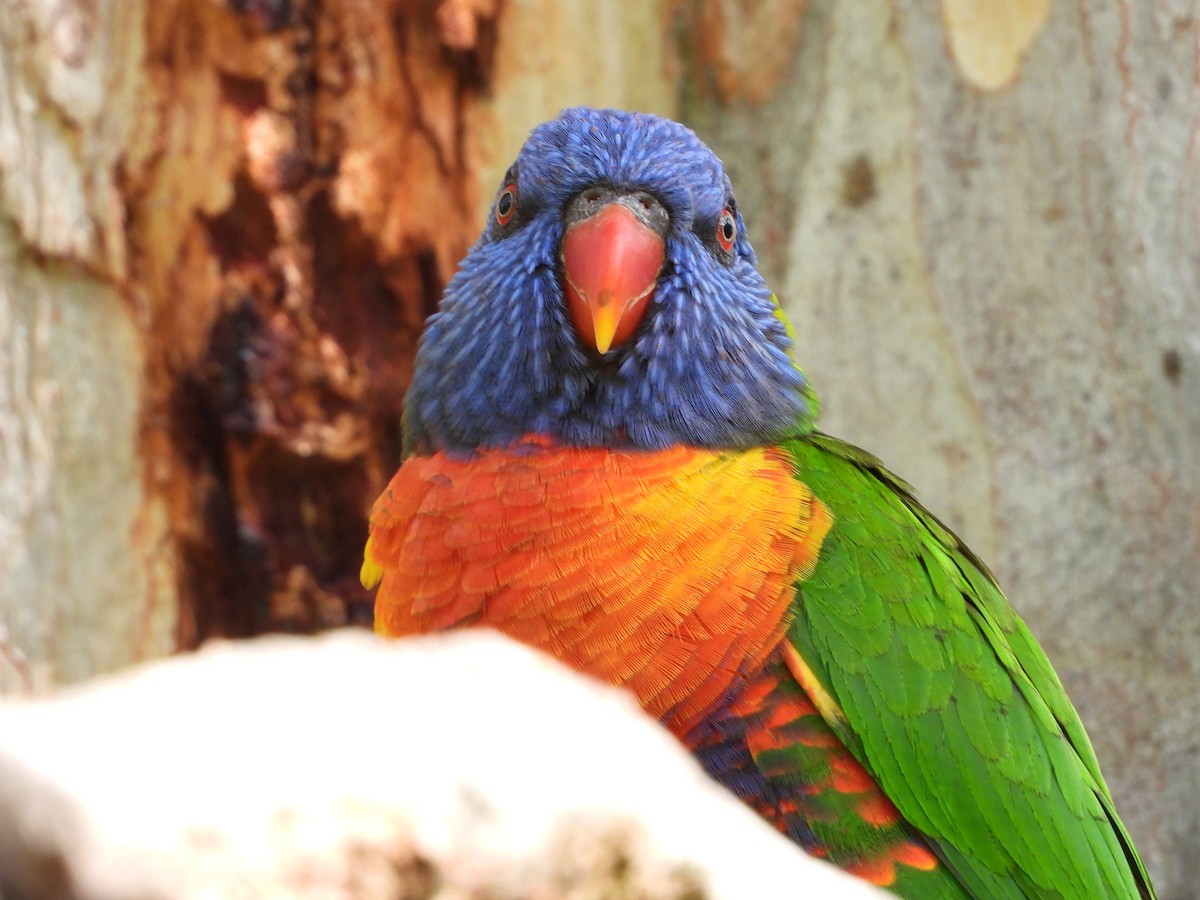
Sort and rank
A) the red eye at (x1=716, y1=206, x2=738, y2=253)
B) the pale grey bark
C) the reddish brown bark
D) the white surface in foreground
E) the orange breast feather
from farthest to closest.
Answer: the reddish brown bark, the pale grey bark, the red eye at (x1=716, y1=206, x2=738, y2=253), the orange breast feather, the white surface in foreground

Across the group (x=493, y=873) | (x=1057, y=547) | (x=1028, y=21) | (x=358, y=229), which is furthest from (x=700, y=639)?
(x=1028, y=21)

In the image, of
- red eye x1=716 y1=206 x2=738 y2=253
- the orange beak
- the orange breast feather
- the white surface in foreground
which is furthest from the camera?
red eye x1=716 y1=206 x2=738 y2=253

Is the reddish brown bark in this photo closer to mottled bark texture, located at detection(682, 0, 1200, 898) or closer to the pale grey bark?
the pale grey bark

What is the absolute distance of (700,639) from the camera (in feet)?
6.74

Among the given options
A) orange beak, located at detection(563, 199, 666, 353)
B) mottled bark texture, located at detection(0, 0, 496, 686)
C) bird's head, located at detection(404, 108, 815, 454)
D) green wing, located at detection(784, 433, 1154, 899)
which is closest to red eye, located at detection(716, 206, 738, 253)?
bird's head, located at detection(404, 108, 815, 454)

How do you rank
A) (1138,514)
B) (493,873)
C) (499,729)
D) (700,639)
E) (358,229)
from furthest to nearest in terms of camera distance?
(358,229) < (1138,514) < (700,639) < (499,729) < (493,873)

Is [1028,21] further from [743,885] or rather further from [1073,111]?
[743,885]

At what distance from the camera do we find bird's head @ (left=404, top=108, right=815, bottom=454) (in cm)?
242

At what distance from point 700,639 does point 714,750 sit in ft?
0.70

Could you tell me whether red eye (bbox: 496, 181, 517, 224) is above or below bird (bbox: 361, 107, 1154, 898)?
above

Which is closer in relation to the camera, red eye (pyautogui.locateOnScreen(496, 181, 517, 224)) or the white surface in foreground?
the white surface in foreground

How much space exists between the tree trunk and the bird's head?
0.85 metres

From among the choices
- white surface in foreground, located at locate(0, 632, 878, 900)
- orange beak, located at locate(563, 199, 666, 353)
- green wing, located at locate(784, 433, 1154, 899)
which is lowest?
green wing, located at locate(784, 433, 1154, 899)

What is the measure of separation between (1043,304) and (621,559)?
1.80 metres
